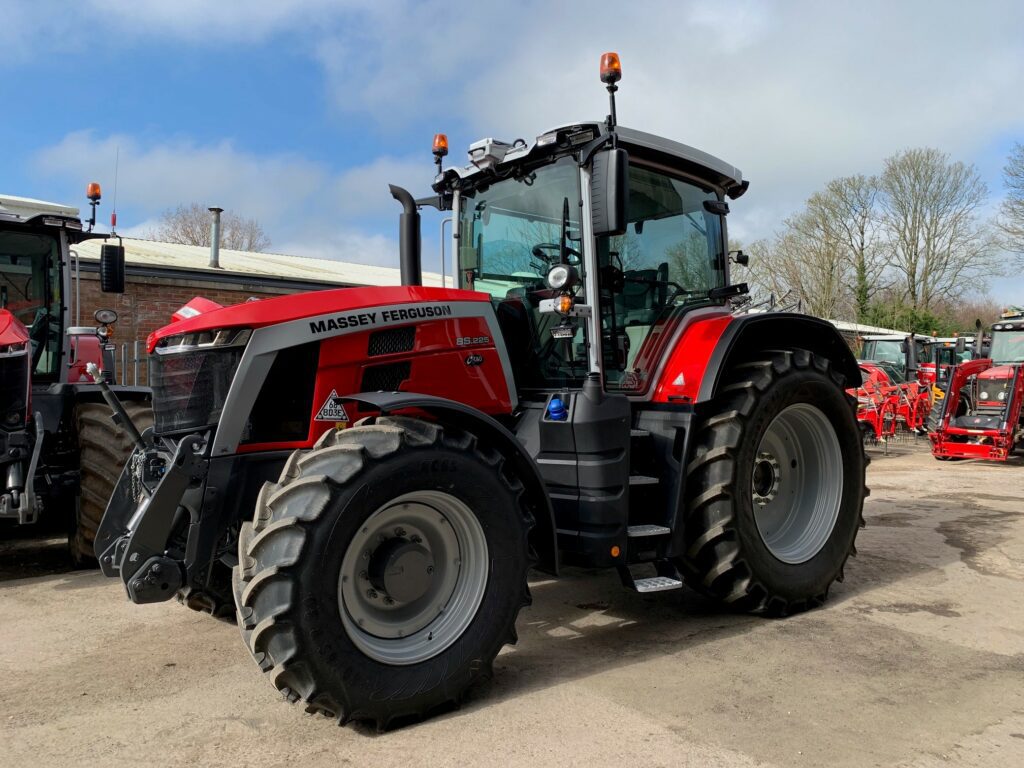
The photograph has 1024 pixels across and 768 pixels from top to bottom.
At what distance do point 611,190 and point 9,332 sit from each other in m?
4.01

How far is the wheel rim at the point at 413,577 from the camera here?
125 inches

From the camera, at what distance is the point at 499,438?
3506 millimetres

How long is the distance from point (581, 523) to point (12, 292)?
4810mm

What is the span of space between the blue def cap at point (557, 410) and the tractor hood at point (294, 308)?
75 cm

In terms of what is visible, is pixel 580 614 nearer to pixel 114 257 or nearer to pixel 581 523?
pixel 581 523

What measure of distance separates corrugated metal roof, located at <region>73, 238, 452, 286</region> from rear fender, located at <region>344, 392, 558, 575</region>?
34.9 feet

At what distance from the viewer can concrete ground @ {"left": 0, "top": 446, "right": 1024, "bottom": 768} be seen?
2.95 m

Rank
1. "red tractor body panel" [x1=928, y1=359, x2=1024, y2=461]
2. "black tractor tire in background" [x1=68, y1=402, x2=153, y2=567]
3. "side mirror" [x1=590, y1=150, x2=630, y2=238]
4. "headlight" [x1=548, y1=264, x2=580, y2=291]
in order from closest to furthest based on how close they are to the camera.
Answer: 1. "side mirror" [x1=590, y1=150, x2=630, y2=238]
2. "headlight" [x1=548, y1=264, x2=580, y2=291]
3. "black tractor tire in background" [x1=68, y1=402, x2=153, y2=567]
4. "red tractor body panel" [x1=928, y1=359, x2=1024, y2=461]

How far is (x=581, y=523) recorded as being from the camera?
12.7ft

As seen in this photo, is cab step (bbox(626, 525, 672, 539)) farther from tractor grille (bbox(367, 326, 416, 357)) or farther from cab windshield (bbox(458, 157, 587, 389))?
tractor grille (bbox(367, 326, 416, 357))

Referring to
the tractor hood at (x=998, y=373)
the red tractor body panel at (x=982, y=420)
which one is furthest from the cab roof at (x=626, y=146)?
the tractor hood at (x=998, y=373)

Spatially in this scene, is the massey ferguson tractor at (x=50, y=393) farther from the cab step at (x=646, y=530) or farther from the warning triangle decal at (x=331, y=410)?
the cab step at (x=646, y=530)

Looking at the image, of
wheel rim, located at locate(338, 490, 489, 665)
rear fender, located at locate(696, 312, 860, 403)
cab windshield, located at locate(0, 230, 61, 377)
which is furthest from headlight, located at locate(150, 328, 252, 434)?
cab windshield, located at locate(0, 230, 61, 377)

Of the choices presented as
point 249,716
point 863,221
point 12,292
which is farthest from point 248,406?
point 863,221
